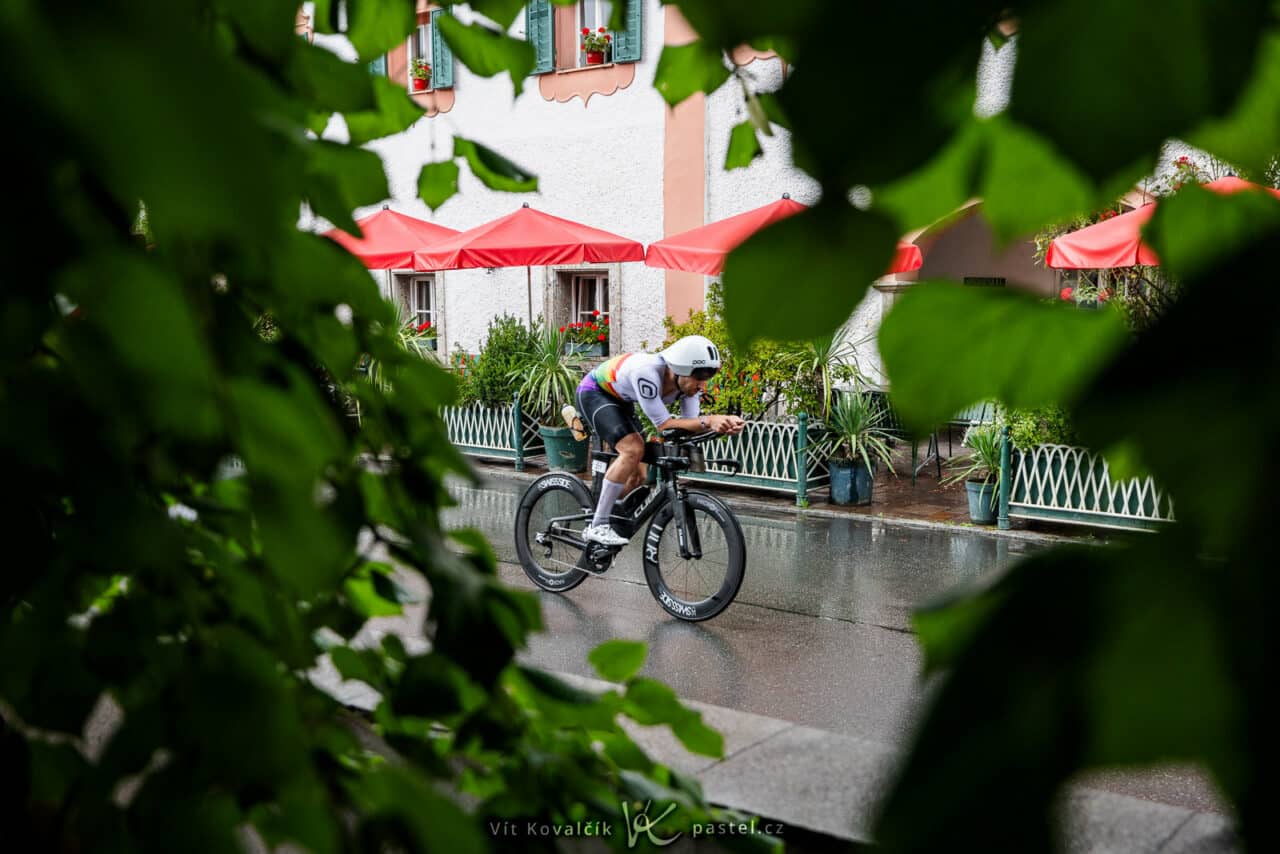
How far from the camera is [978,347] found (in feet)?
1.95

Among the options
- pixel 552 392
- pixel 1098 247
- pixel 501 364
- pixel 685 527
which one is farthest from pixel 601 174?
A: pixel 685 527

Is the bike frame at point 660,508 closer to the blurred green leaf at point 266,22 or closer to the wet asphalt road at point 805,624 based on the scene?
the wet asphalt road at point 805,624

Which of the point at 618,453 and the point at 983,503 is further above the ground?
the point at 618,453

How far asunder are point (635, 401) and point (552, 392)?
6.12m

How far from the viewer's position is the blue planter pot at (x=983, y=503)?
10391 mm

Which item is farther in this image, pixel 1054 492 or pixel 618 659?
pixel 1054 492

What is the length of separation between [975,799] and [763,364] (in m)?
11.9

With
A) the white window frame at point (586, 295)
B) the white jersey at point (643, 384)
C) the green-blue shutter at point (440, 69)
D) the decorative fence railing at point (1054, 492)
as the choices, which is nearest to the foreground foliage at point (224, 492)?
the white jersey at point (643, 384)

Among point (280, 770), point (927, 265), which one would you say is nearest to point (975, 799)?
point (280, 770)

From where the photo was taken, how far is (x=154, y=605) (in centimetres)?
88

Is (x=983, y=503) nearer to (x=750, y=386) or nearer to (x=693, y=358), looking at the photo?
(x=750, y=386)

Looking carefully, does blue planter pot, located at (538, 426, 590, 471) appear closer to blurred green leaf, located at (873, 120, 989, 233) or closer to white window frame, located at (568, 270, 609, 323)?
white window frame, located at (568, 270, 609, 323)

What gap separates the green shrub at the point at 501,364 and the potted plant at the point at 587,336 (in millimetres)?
684

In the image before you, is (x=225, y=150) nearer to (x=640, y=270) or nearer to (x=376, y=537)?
(x=376, y=537)
